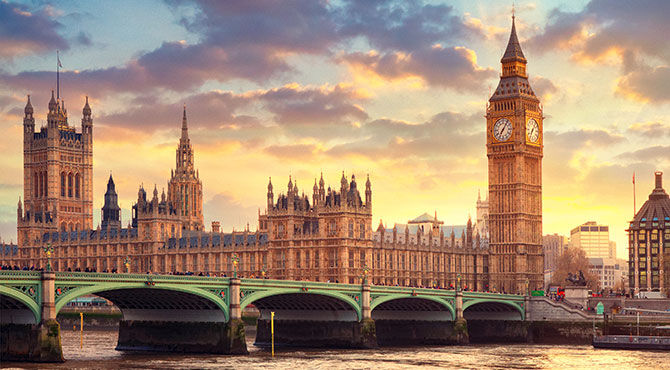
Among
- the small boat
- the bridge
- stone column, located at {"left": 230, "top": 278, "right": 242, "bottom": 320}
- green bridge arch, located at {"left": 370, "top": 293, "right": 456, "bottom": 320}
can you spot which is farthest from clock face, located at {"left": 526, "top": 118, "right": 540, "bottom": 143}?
stone column, located at {"left": 230, "top": 278, "right": 242, "bottom": 320}

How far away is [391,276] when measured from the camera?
168 metres

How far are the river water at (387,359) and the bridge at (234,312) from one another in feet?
7.72

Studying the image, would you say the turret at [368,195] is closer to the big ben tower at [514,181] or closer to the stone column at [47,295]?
the big ben tower at [514,181]

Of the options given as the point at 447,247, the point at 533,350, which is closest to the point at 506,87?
the point at 447,247

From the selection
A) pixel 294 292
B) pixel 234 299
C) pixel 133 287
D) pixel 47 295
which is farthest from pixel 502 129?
pixel 47 295

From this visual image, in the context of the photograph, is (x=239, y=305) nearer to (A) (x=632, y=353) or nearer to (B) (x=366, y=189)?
(A) (x=632, y=353)

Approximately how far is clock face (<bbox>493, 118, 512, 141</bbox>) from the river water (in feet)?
212

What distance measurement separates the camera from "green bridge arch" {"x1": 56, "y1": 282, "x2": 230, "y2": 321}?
8581 centimetres

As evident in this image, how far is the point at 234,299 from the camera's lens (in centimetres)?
9844

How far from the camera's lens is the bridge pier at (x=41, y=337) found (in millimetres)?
83875

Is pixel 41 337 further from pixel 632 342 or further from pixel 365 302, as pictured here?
pixel 632 342

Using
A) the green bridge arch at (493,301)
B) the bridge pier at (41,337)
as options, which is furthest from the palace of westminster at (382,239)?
the bridge pier at (41,337)

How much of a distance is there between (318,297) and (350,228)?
169 feet

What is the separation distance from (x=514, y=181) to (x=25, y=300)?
349 feet
